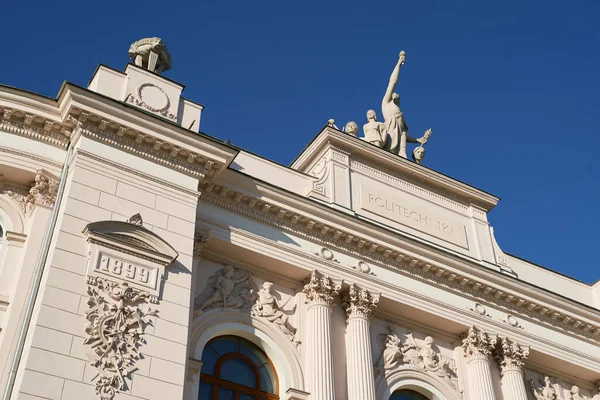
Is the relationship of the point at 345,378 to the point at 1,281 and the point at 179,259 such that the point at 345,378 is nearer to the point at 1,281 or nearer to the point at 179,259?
the point at 179,259

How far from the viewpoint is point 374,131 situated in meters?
25.5

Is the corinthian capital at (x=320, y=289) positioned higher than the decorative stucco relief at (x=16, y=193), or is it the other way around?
the decorative stucco relief at (x=16, y=193)

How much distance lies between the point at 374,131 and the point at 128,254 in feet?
34.7

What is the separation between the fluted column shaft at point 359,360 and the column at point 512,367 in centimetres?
409

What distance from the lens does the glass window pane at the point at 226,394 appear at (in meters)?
18.5

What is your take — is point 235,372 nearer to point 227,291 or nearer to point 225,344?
point 225,344

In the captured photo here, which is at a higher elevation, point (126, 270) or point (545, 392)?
point (545, 392)

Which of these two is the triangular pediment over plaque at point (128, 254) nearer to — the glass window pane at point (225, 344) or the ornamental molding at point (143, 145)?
the ornamental molding at point (143, 145)

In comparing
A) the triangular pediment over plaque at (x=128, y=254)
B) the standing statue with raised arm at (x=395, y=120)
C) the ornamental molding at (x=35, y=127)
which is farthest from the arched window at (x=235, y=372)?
the standing statue with raised arm at (x=395, y=120)

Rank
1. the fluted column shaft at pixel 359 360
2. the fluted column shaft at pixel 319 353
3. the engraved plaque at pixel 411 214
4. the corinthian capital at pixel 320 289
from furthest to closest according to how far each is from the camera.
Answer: the engraved plaque at pixel 411 214, the corinthian capital at pixel 320 289, the fluted column shaft at pixel 359 360, the fluted column shaft at pixel 319 353

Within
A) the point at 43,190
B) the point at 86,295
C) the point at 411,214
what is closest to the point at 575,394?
the point at 411,214

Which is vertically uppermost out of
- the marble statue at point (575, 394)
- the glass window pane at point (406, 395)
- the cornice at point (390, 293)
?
the cornice at point (390, 293)

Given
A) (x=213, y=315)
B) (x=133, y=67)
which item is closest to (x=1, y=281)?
(x=213, y=315)

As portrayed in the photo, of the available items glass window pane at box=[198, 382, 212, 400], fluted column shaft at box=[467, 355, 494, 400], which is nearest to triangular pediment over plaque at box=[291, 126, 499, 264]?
fluted column shaft at box=[467, 355, 494, 400]
